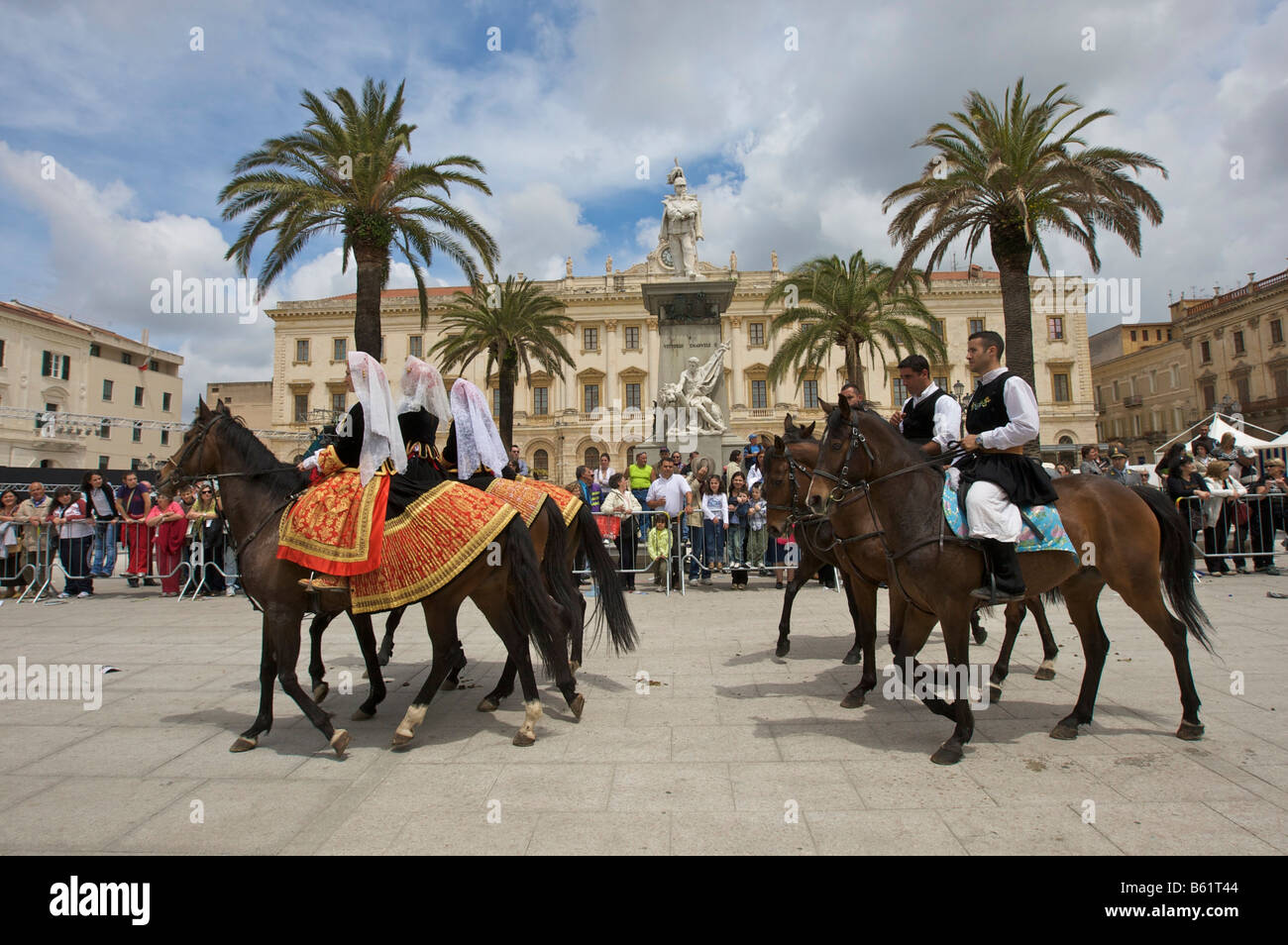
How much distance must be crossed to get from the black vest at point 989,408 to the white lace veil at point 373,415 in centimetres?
385

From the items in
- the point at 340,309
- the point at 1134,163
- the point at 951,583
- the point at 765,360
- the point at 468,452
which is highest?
the point at 340,309

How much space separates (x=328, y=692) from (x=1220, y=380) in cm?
6425

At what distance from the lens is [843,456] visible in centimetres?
480

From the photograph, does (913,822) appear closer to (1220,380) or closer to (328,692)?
(328,692)

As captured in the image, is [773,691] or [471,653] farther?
[471,653]

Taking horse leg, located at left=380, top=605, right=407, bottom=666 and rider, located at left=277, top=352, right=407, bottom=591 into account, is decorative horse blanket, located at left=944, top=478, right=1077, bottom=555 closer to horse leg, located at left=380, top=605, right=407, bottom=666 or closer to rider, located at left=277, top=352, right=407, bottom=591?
rider, located at left=277, top=352, right=407, bottom=591

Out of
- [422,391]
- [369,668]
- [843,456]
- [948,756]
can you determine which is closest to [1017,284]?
[843,456]

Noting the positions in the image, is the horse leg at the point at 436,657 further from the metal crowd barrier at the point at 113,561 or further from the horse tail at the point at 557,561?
the metal crowd barrier at the point at 113,561

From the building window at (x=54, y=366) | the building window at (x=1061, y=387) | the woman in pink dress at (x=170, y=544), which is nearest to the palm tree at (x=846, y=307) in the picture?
the woman in pink dress at (x=170, y=544)

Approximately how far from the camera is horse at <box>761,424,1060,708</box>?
216 inches

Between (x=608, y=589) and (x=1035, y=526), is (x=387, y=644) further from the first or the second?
(x=1035, y=526)

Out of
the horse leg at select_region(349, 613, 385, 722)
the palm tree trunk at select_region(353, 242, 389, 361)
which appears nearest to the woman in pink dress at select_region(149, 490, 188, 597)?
the palm tree trunk at select_region(353, 242, 389, 361)
